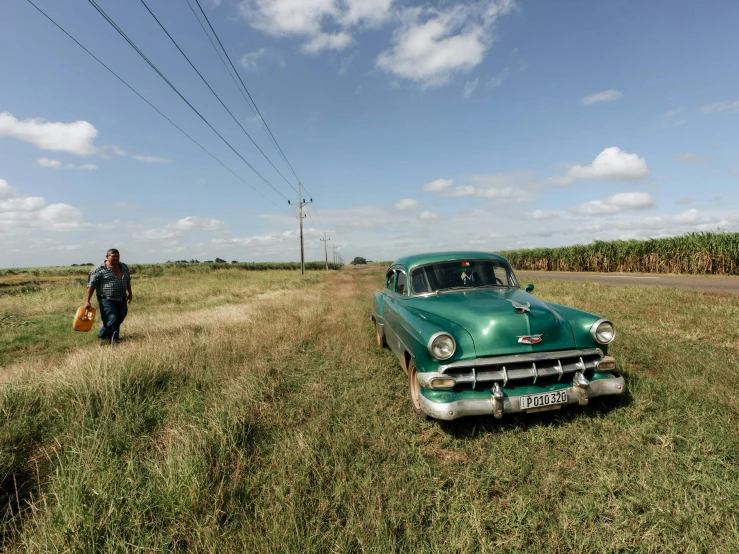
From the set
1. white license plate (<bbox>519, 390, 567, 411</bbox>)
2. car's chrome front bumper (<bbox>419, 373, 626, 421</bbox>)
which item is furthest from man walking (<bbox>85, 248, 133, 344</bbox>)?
white license plate (<bbox>519, 390, 567, 411</bbox>)

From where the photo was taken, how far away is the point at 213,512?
200 cm

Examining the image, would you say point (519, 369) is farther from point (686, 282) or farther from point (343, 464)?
point (686, 282)

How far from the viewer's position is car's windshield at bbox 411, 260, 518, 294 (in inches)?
172

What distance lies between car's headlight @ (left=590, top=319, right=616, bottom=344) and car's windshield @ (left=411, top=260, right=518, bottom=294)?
1.37m

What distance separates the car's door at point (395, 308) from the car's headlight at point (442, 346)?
967mm

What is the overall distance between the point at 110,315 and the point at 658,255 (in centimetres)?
3105

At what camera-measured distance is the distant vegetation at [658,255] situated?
60.5ft

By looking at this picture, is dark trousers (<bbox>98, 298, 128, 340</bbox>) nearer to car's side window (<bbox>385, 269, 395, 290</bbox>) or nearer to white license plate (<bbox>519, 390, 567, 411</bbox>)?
car's side window (<bbox>385, 269, 395, 290</bbox>)

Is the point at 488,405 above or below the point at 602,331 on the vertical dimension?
below

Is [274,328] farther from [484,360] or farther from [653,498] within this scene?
[653,498]

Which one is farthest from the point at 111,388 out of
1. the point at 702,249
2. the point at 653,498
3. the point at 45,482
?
the point at 702,249

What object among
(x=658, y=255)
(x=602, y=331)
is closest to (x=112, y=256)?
(x=602, y=331)

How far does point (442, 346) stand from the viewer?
2.96 meters

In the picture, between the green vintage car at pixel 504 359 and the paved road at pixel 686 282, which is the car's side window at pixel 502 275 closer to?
the green vintage car at pixel 504 359
